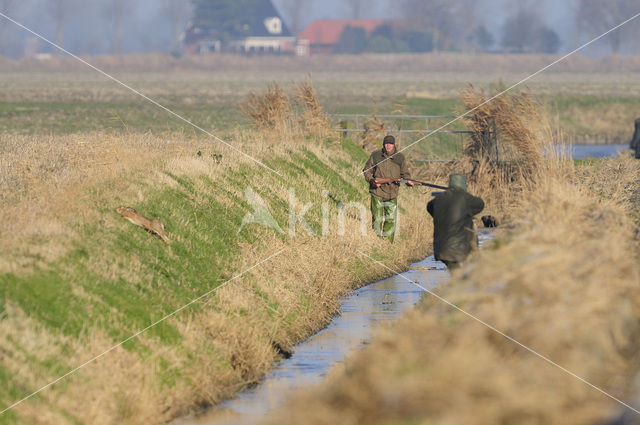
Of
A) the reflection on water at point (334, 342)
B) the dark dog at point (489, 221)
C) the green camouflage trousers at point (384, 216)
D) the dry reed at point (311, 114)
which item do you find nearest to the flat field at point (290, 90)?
the dry reed at point (311, 114)

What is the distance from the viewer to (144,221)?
54.2 ft

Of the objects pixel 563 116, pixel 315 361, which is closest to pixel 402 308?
pixel 315 361

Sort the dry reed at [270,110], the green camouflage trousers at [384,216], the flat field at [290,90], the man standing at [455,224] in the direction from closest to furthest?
the man standing at [455,224], the green camouflage trousers at [384,216], the dry reed at [270,110], the flat field at [290,90]

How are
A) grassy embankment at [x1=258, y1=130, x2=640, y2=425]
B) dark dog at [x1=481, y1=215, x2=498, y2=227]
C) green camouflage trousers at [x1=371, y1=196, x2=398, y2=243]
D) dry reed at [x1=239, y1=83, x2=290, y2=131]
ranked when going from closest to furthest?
grassy embankment at [x1=258, y1=130, x2=640, y2=425] < dark dog at [x1=481, y1=215, x2=498, y2=227] < green camouflage trousers at [x1=371, y1=196, x2=398, y2=243] < dry reed at [x1=239, y1=83, x2=290, y2=131]

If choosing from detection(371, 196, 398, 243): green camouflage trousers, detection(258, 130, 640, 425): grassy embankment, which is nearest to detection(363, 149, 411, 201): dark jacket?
detection(371, 196, 398, 243): green camouflage trousers

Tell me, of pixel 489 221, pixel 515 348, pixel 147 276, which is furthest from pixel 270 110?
pixel 515 348

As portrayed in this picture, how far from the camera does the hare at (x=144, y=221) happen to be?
16.4 m

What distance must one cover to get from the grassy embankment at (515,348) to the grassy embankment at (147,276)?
279 centimetres

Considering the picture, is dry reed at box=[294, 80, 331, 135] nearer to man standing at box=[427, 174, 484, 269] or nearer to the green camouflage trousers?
the green camouflage trousers

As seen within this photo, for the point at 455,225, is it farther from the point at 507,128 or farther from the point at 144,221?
the point at 507,128

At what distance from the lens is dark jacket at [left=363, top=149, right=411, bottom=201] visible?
21625 millimetres

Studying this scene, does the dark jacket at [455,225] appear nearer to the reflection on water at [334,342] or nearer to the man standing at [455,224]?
the man standing at [455,224]

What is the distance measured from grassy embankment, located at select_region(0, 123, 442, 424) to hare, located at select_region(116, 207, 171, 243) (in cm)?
11

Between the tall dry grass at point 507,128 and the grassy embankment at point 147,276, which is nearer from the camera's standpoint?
the grassy embankment at point 147,276
